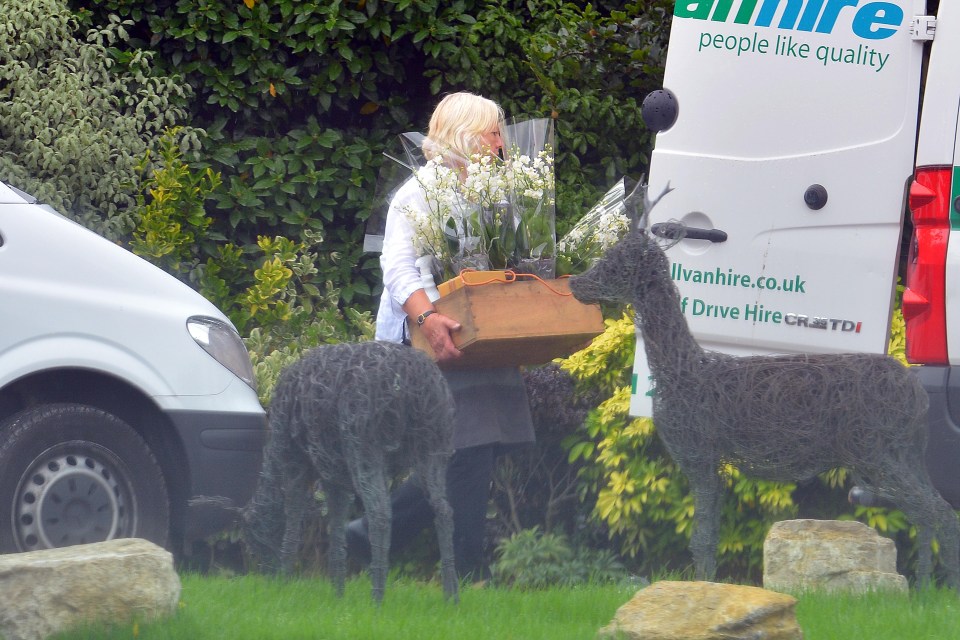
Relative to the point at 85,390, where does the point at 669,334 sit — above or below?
above

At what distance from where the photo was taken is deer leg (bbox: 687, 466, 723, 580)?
13.5 ft

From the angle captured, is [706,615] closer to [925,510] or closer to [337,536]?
[925,510]

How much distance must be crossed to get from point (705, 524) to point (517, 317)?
914 millimetres

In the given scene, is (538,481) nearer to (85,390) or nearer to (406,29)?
(85,390)

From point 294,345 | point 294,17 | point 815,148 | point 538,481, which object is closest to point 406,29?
point 294,17

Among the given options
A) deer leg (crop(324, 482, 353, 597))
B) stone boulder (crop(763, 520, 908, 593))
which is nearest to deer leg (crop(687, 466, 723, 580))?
stone boulder (crop(763, 520, 908, 593))

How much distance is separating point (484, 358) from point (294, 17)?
12.8 ft

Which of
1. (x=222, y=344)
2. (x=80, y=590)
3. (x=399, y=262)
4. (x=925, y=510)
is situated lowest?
(x=80, y=590)

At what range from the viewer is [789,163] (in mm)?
4840

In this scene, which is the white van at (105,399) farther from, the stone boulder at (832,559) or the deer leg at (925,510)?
the deer leg at (925,510)

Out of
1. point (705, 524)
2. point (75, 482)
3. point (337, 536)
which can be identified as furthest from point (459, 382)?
point (75, 482)

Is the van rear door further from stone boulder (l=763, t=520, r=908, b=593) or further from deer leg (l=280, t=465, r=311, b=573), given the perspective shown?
deer leg (l=280, t=465, r=311, b=573)

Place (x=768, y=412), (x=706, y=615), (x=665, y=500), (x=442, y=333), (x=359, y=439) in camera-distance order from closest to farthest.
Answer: (x=706, y=615), (x=359, y=439), (x=768, y=412), (x=442, y=333), (x=665, y=500)

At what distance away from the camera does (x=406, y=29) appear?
7.75 metres
